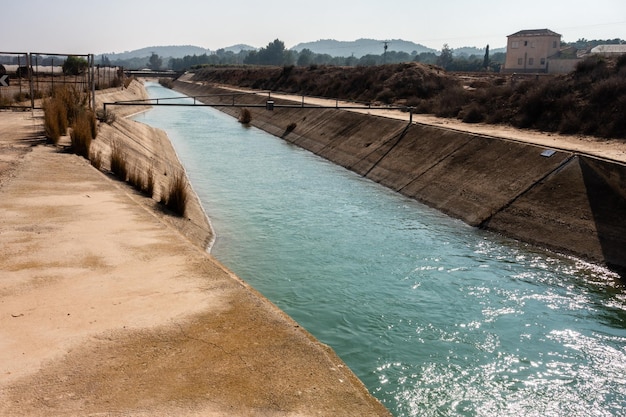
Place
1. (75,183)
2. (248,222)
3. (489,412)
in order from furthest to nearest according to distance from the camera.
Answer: (248,222) < (75,183) < (489,412)

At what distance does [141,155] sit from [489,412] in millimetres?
19527

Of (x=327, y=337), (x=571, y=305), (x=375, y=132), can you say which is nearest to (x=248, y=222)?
(x=327, y=337)

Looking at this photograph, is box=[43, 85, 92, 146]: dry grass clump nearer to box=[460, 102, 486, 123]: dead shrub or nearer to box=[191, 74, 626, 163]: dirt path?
box=[191, 74, 626, 163]: dirt path

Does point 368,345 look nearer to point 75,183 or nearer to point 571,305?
point 571,305

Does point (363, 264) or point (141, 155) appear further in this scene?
→ point (141, 155)

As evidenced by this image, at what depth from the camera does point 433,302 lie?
1168 cm

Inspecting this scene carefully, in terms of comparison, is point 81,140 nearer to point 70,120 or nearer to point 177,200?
point 177,200

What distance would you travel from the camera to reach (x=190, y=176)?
84.4 ft

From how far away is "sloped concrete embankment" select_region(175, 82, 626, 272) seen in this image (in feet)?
48.5

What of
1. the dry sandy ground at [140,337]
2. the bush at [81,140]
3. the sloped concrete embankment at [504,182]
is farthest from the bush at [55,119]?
the sloped concrete embankment at [504,182]

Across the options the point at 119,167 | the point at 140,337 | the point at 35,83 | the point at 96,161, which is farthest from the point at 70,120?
the point at 35,83

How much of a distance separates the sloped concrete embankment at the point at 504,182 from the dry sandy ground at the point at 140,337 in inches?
402

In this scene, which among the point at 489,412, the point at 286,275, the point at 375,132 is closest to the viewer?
the point at 489,412

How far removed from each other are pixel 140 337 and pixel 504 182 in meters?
15.2
